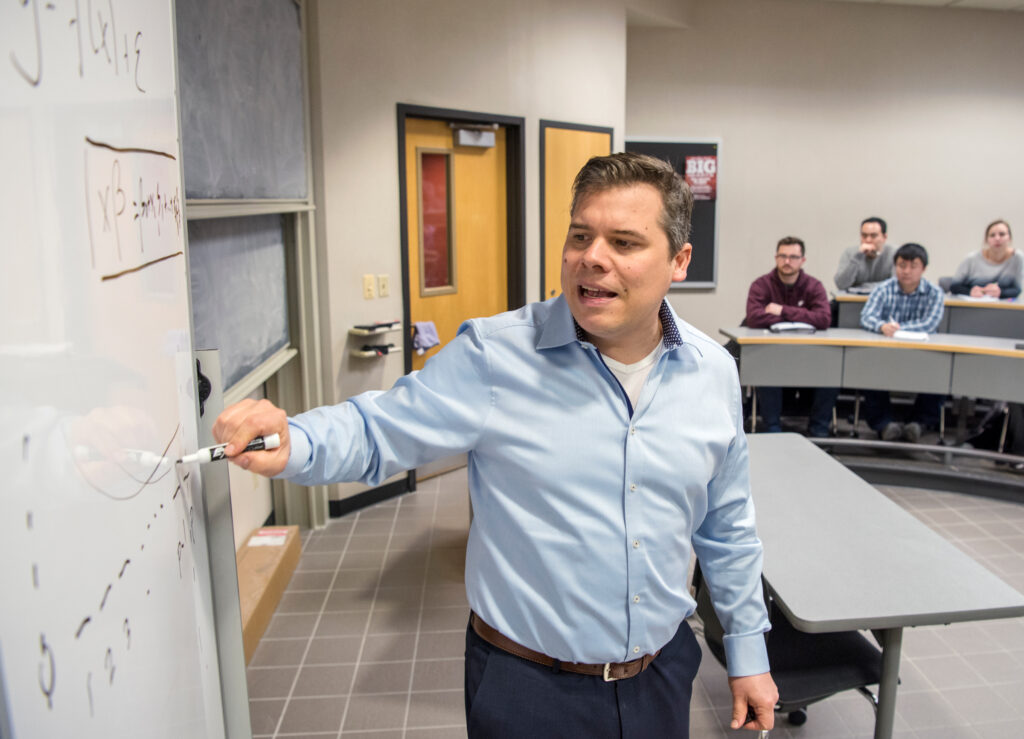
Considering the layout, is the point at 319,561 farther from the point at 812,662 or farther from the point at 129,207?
the point at 129,207

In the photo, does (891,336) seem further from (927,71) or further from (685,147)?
(927,71)

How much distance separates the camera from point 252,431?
863 mm

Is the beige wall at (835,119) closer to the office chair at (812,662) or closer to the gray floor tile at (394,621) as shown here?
the gray floor tile at (394,621)

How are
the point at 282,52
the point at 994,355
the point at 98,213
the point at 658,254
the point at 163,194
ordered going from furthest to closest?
the point at 994,355
the point at 282,52
the point at 658,254
the point at 163,194
the point at 98,213

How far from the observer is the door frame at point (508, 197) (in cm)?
412

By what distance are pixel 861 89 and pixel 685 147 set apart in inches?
70.3

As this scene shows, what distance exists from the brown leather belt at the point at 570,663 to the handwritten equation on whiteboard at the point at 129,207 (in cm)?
85

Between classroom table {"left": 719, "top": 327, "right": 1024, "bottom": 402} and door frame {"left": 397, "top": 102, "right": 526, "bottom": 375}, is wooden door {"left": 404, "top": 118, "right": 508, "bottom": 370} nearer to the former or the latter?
door frame {"left": 397, "top": 102, "right": 526, "bottom": 375}

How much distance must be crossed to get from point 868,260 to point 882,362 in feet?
6.10

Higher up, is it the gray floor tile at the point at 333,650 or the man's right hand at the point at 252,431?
the man's right hand at the point at 252,431

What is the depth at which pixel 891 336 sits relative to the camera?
4.60m

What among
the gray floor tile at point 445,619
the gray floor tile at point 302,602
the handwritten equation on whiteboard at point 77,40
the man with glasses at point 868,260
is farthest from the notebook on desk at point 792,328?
the handwritten equation on whiteboard at point 77,40

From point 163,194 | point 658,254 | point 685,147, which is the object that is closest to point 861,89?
point 685,147

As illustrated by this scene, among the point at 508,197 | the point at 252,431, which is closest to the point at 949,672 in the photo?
the point at 252,431
